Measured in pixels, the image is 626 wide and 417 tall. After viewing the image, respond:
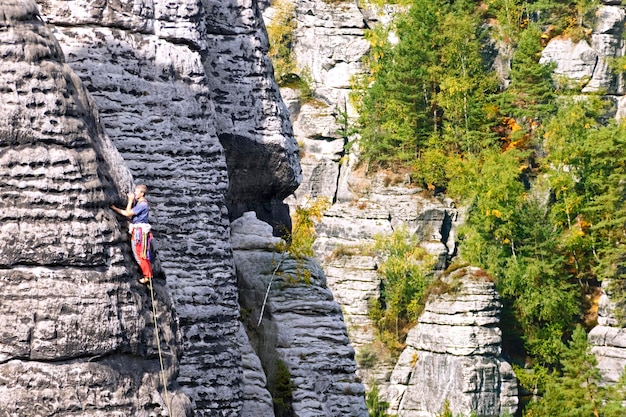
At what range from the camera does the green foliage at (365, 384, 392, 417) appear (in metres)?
39.1

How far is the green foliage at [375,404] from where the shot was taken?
128 feet

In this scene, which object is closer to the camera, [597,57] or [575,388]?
[575,388]

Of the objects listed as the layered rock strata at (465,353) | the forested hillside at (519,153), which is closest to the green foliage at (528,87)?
the forested hillside at (519,153)

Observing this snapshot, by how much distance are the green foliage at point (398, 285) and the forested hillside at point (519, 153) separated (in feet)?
6.46

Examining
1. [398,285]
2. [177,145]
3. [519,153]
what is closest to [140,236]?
[177,145]

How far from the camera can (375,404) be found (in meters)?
39.6

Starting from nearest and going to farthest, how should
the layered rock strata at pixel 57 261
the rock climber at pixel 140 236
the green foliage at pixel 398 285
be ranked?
the layered rock strata at pixel 57 261 → the rock climber at pixel 140 236 → the green foliage at pixel 398 285

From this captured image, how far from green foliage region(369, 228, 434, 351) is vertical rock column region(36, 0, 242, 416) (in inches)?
1277

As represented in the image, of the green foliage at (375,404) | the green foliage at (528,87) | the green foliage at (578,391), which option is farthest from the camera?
the green foliage at (528,87)

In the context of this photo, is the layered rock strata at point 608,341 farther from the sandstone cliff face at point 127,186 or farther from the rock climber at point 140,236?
the rock climber at point 140,236

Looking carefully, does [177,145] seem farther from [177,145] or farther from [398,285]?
[398,285]

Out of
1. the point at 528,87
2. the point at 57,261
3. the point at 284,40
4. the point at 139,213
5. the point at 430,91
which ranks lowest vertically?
the point at 57,261

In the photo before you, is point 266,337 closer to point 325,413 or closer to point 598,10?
point 325,413

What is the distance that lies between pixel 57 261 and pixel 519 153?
136 feet
